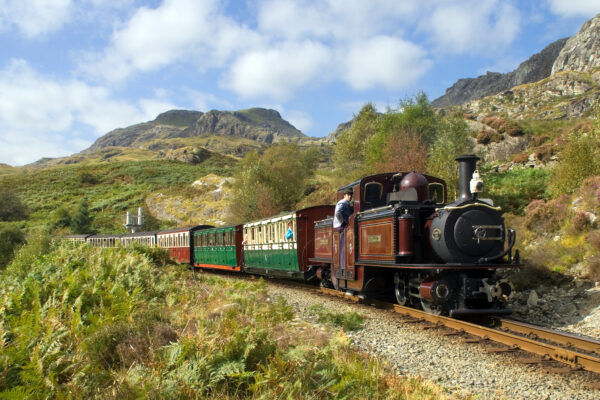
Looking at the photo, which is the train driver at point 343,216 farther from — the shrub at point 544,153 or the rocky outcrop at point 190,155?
the rocky outcrop at point 190,155

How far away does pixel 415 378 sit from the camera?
207 inches

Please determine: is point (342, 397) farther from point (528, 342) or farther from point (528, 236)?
point (528, 236)

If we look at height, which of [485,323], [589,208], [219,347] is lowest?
[485,323]

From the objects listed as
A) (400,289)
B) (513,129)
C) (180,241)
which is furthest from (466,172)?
(513,129)

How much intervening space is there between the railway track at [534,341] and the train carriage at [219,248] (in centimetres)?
1462

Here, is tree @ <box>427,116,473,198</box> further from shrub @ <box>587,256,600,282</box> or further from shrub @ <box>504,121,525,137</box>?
shrub @ <box>587,256,600,282</box>

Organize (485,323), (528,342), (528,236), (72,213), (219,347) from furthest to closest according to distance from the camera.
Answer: (72,213) < (528,236) < (485,323) < (528,342) < (219,347)

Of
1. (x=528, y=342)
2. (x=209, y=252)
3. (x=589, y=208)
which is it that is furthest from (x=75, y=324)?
(x=209, y=252)

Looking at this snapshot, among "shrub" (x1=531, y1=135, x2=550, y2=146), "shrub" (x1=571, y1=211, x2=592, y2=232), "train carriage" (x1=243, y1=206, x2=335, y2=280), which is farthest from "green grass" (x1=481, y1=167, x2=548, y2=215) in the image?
"train carriage" (x1=243, y1=206, x2=335, y2=280)

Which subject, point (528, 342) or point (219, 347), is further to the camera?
point (528, 342)

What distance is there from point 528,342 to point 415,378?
2613 millimetres

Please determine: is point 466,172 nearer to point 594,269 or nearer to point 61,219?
point 594,269

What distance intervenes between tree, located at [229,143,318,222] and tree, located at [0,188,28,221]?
3573cm

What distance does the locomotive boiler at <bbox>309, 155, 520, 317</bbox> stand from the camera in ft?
28.8
